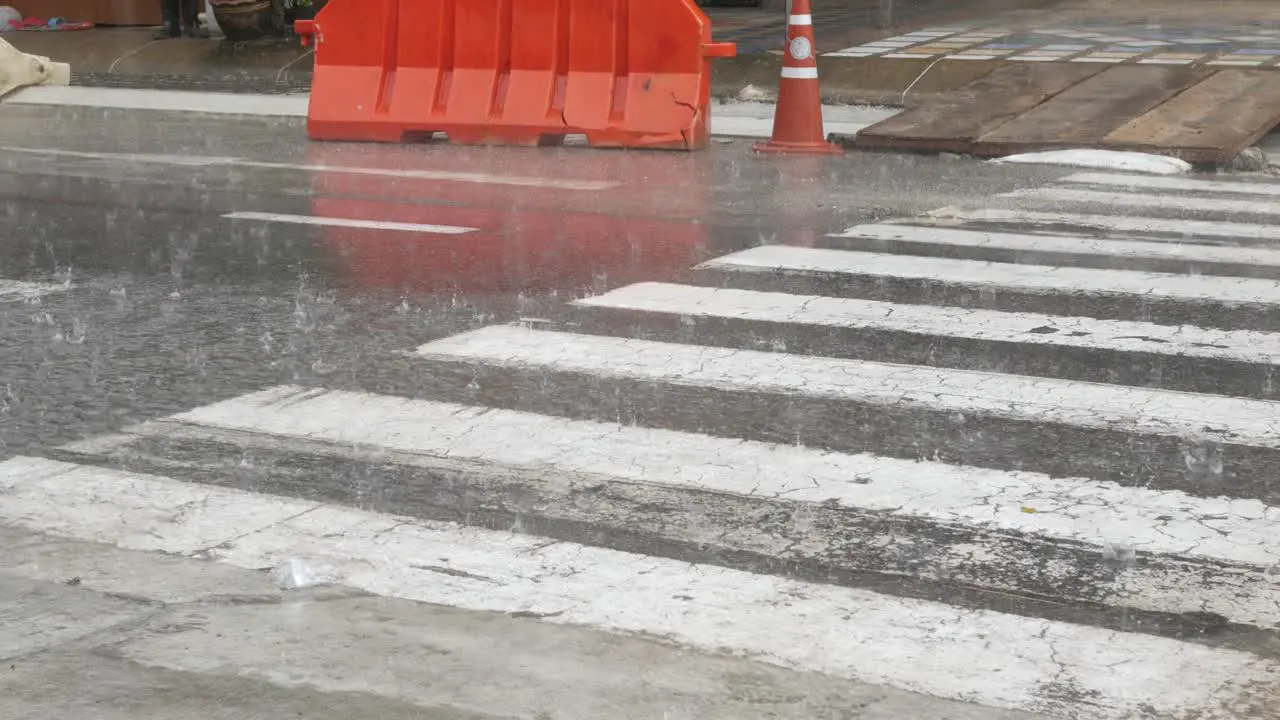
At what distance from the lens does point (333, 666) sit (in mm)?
3334

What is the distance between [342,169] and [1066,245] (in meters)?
4.90

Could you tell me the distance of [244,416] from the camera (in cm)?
515

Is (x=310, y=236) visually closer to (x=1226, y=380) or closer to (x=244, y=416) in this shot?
(x=244, y=416)

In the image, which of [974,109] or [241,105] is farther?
[241,105]

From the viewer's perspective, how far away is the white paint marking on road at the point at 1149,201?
923cm

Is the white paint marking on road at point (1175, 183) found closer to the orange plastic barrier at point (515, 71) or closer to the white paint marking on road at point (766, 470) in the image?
the orange plastic barrier at point (515, 71)

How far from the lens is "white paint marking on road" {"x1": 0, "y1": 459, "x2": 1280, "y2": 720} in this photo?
3.29 metres

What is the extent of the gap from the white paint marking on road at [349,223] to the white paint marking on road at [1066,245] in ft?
6.32

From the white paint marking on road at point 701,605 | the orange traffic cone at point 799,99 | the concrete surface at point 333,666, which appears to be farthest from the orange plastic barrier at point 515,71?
the concrete surface at point 333,666

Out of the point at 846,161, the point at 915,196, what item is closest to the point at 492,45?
the point at 846,161

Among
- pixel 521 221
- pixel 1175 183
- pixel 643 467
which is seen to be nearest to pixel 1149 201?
pixel 1175 183

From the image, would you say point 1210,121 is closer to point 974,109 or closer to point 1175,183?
point 1175,183

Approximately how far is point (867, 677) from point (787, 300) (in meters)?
3.64

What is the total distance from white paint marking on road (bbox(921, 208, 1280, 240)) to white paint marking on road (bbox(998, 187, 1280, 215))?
1.37 feet
